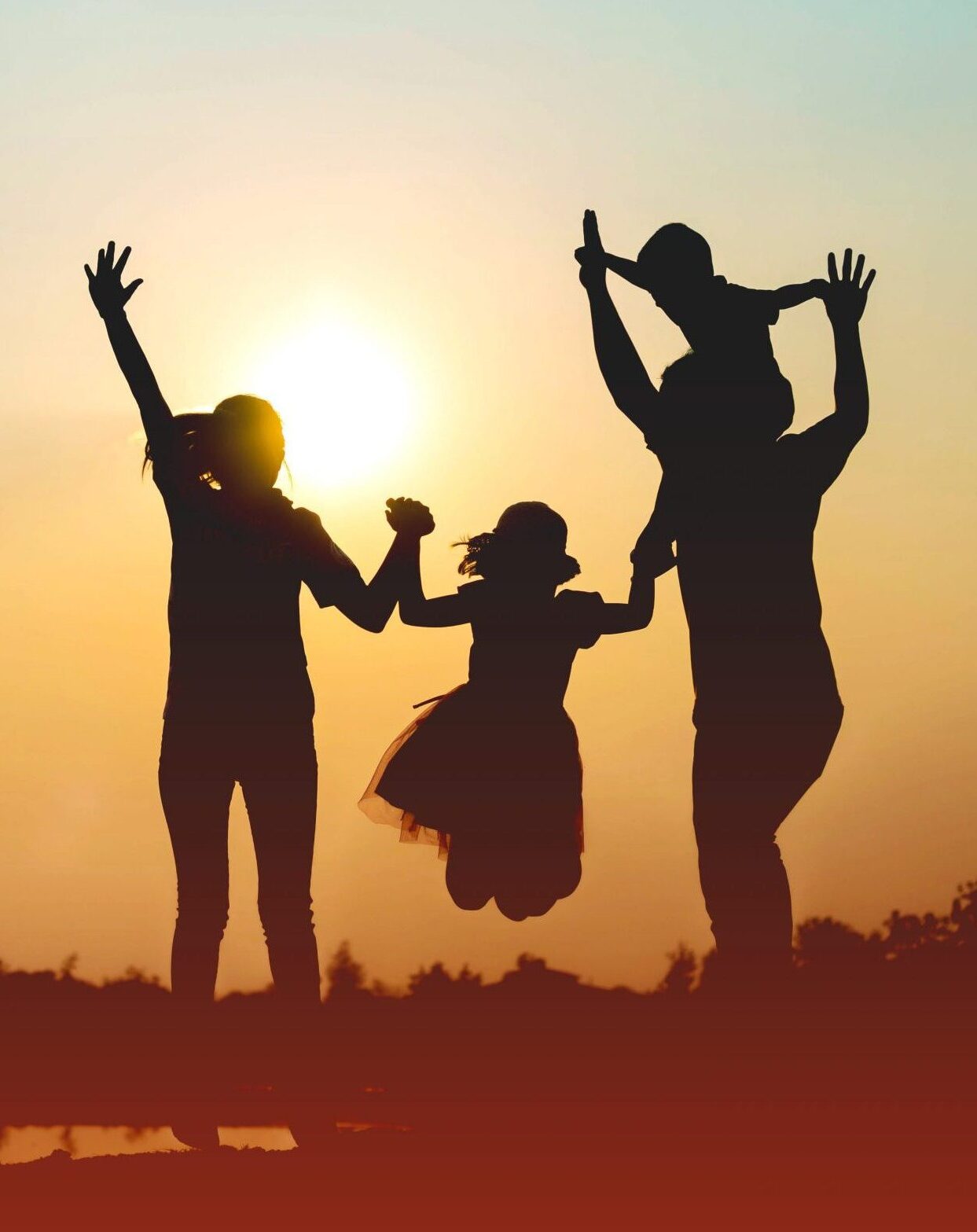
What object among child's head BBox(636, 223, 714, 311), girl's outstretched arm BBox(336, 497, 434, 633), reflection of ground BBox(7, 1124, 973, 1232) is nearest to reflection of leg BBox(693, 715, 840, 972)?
reflection of ground BBox(7, 1124, 973, 1232)

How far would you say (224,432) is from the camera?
7.34 m

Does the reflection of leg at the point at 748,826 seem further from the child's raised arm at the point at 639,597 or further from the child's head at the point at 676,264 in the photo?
the child's head at the point at 676,264

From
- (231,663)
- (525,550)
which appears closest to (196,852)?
(231,663)

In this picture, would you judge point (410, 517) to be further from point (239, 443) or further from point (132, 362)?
point (132, 362)

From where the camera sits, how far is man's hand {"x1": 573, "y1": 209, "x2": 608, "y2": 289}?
274 inches

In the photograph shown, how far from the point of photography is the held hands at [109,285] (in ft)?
24.1

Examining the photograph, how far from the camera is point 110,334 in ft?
23.8

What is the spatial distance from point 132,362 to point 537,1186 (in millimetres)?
4015

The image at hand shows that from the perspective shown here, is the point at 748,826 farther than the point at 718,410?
No

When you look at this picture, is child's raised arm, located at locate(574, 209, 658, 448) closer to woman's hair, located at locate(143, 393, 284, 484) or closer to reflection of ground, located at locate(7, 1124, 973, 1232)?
woman's hair, located at locate(143, 393, 284, 484)

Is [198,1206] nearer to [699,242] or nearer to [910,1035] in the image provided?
[910,1035]

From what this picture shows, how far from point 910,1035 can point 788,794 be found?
171 cm

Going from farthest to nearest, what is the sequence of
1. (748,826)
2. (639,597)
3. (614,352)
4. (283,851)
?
(639,597)
(283,851)
(614,352)
(748,826)

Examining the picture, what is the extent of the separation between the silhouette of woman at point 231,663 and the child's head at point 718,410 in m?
1.75
